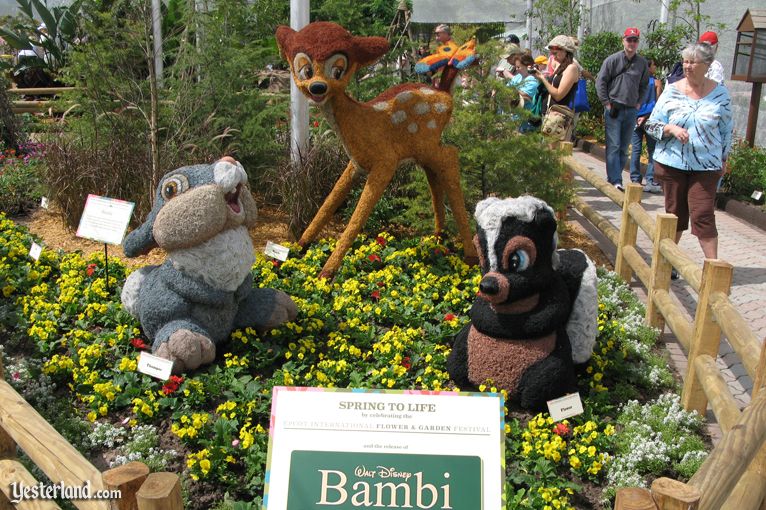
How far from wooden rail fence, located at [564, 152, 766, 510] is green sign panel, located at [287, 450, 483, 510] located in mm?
411

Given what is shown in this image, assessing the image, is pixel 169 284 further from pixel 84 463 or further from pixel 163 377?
pixel 84 463

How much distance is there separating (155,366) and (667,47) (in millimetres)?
11864

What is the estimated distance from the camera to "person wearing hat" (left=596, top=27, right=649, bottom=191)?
26.0 ft

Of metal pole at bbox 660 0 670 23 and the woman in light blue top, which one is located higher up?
metal pole at bbox 660 0 670 23

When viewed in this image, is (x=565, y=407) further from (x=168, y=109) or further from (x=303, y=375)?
(x=168, y=109)

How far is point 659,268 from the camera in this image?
4652 millimetres

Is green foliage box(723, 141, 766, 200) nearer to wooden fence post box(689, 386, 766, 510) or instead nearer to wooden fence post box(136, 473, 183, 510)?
wooden fence post box(689, 386, 766, 510)

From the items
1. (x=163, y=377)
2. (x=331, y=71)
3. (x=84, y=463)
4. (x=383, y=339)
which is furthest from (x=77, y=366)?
(x=331, y=71)

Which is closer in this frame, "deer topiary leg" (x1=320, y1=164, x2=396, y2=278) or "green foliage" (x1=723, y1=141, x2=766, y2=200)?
"deer topiary leg" (x1=320, y1=164, x2=396, y2=278)

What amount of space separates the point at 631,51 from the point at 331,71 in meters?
4.74

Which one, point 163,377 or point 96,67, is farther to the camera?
point 96,67

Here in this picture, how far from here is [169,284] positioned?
383 cm

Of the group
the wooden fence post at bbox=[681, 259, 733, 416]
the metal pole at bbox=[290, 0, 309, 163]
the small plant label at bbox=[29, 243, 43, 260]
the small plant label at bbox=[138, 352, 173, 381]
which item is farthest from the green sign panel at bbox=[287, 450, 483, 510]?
the metal pole at bbox=[290, 0, 309, 163]

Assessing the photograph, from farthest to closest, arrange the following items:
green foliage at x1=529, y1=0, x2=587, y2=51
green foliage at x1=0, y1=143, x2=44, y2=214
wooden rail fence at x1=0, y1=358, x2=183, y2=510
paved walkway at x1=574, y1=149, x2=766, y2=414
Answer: green foliage at x1=529, y1=0, x2=587, y2=51, green foliage at x1=0, y1=143, x2=44, y2=214, paved walkway at x1=574, y1=149, x2=766, y2=414, wooden rail fence at x1=0, y1=358, x2=183, y2=510
